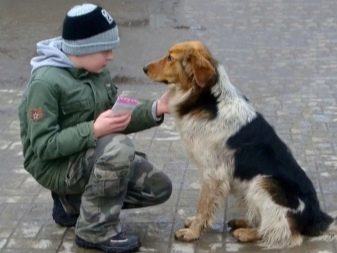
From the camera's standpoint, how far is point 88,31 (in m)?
4.74

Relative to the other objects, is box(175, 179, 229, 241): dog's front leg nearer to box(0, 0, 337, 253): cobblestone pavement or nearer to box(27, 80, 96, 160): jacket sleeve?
box(0, 0, 337, 253): cobblestone pavement

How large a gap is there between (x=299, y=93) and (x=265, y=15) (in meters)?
4.52

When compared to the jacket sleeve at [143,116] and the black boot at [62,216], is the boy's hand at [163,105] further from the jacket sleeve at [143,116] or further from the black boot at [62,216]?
the black boot at [62,216]

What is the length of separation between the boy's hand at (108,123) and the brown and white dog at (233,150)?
0.35 m

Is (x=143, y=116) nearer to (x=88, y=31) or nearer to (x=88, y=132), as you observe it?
(x=88, y=132)

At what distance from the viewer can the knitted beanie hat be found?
4.73 metres

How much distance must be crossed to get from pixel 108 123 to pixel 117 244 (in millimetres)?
776

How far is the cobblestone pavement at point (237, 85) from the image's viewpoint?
529cm

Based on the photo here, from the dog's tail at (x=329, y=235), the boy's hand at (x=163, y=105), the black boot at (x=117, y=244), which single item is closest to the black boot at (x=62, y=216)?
the black boot at (x=117, y=244)

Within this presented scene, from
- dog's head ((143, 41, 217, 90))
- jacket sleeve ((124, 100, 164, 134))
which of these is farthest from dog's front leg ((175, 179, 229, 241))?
dog's head ((143, 41, 217, 90))

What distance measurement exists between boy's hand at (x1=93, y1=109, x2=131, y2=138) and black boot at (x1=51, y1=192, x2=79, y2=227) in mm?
774

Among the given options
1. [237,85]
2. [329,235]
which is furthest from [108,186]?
[237,85]

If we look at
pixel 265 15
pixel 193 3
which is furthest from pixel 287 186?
pixel 193 3

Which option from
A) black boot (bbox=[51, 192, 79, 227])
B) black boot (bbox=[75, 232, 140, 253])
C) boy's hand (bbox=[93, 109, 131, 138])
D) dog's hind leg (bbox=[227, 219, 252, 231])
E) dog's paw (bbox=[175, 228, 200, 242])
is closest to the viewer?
boy's hand (bbox=[93, 109, 131, 138])
